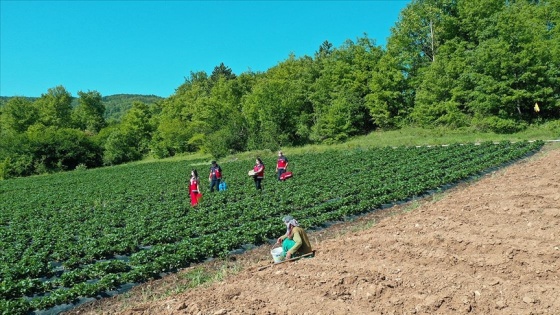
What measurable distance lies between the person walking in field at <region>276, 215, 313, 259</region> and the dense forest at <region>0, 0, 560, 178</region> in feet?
105

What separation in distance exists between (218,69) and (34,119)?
134 feet

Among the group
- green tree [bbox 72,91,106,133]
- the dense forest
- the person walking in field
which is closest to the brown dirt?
the person walking in field

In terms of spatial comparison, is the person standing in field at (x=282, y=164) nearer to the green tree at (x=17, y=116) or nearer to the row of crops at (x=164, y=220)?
the row of crops at (x=164, y=220)

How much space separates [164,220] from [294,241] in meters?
8.13

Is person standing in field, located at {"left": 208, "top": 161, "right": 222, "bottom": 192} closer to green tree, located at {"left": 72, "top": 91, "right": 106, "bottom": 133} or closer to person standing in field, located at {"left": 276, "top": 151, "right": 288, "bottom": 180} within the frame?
person standing in field, located at {"left": 276, "top": 151, "right": 288, "bottom": 180}

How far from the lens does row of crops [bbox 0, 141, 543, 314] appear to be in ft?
30.3

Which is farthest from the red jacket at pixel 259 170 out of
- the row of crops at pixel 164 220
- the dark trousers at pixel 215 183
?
the dark trousers at pixel 215 183

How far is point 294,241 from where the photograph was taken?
8.60 meters

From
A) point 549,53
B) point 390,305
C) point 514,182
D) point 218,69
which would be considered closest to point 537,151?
point 514,182

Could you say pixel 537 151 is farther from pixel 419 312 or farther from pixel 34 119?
pixel 34 119

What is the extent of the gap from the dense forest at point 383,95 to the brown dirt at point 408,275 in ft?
93.7

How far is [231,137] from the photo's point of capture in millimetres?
53875

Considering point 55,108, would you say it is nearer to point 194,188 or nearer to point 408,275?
point 194,188

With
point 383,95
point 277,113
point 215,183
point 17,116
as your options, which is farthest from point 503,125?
point 17,116
